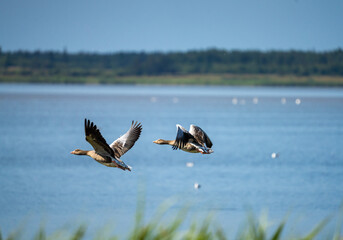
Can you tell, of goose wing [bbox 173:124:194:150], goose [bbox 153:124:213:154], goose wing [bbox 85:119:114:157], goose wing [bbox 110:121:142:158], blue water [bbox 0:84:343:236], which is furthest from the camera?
blue water [bbox 0:84:343:236]

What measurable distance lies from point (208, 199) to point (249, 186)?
452cm

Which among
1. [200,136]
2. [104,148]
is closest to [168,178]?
[200,136]

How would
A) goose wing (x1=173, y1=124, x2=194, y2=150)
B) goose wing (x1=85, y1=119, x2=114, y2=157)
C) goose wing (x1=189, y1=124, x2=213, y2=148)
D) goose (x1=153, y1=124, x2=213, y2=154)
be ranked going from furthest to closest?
goose wing (x1=189, y1=124, x2=213, y2=148) → goose wing (x1=173, y1=124, x2=194, y2=150) → goose (x1=153, y1=124, x2=213, y2=154) → goose wing (x1=85, y1=119, x2=114, y2=157)

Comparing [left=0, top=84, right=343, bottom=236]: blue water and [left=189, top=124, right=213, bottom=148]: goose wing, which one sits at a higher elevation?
[left=189, top=124, right=213, bottom=148]: goose wing

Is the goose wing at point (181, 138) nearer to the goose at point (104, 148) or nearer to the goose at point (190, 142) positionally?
the goose at point (190, 142)

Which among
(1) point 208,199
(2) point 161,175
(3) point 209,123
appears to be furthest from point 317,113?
(1) point 208,199

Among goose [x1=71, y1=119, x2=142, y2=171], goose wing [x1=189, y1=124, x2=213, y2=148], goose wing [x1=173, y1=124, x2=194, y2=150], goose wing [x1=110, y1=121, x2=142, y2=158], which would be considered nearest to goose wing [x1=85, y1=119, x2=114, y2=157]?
goose [x1=71, y1=119, x2=142, y2=171]

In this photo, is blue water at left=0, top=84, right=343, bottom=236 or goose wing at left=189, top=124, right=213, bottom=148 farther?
blue water at left=0, top=84, right=343, bottom=236

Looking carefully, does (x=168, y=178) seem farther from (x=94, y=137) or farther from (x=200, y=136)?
(x=94, y=137)

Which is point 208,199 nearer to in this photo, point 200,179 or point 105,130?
point 200,179

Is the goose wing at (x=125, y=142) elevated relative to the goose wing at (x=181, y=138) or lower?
lower

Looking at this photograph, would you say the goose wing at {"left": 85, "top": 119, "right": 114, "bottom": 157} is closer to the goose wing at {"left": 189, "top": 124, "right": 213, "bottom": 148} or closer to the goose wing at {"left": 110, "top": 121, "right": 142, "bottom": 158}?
the goose wing at {"left": 110, "top": 121, "right": 142, "bottom": 158}

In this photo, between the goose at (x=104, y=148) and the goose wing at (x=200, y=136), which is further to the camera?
the goose wing at (x=200, y=136)

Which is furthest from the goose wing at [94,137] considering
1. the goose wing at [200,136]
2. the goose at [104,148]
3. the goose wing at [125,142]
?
the goose wing at [200,136]
